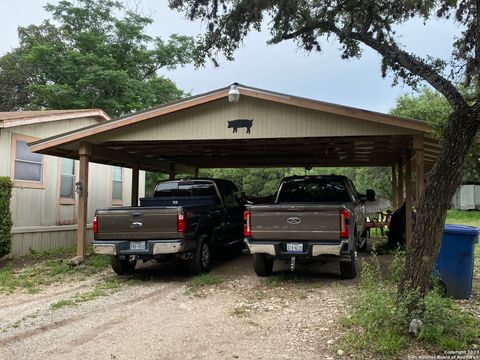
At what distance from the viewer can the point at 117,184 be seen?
18078 millimetres

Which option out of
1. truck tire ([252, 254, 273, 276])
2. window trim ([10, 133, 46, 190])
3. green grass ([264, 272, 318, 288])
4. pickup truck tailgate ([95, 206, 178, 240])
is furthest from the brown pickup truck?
window trim ([10, 133, 46, 190])

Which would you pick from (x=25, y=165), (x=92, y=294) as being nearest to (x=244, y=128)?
(x=92, y=294)

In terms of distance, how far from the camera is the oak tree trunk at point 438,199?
5145mm

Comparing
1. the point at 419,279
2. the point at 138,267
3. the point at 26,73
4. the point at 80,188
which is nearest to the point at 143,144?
the point at 80,188

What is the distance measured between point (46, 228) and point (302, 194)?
783cm

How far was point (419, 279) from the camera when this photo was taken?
17.0 ft

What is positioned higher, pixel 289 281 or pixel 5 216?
pixel 5 216

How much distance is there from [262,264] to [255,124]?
9.90 feet

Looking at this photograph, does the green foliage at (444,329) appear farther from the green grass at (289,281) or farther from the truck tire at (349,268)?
the green grass at (289,281)

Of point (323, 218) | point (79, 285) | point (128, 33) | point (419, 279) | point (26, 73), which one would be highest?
point (128, 33)

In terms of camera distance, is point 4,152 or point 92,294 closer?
point 92,294

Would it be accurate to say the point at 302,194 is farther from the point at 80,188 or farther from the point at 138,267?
the point at 80,188

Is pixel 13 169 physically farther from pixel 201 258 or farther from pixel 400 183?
pixel 400 183

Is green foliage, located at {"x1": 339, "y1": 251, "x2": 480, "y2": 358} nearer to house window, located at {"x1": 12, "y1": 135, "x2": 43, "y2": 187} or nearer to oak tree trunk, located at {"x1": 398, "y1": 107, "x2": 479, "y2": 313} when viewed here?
oak tree trunk, located at {"x1": 398, "y1": 107, "x2": 479, "y2": 313}
